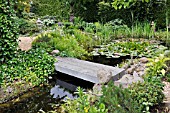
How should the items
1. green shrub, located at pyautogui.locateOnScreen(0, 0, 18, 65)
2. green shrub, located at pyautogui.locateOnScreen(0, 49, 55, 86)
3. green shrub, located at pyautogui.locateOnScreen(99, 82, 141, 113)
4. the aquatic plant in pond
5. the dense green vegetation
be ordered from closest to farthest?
green shrub, located at pyautogui.locateOnScreen(99, 82, 141, 113)
the dense green vegetation
green shrub, located at pyautogui.locateOnScreen(0, 0, 18, 65)
green shrub, located at pyautogui.locateOnScreen(0, 49, 55, 86)
the aquatic plant in pond

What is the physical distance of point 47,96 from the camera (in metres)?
4.37

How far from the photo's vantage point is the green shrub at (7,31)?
4.36 m

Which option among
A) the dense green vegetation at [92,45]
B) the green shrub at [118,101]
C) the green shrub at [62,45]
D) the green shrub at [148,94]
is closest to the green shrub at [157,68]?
the dense green vegetation at [92,45]

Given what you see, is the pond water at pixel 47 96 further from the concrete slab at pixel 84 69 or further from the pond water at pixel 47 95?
the concrete slab at pixel 84 69

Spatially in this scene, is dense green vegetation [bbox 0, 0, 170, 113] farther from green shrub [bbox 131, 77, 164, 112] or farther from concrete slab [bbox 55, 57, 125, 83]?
concrete slab [bbox 55, 57, 125, 83]

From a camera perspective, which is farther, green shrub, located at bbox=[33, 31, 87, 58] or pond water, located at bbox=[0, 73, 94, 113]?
green shrub, located at bbox=[33, 31, 87, 58]

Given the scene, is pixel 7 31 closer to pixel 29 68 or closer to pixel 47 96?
pixel 29 68

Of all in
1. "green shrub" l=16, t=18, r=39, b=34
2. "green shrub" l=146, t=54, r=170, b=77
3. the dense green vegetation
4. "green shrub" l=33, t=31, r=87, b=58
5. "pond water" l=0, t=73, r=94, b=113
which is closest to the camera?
the dense green vegetation

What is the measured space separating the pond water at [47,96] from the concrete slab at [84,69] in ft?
0.48

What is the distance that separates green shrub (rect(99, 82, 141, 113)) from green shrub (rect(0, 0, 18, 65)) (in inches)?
94.0

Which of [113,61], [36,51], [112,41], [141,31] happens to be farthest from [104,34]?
[36,51]

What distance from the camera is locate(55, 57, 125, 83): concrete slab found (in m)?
4.61

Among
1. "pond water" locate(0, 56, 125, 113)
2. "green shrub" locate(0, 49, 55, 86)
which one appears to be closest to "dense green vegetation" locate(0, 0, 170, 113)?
"green shrub" locate(0, 49, 55, 86)

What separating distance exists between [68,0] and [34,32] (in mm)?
2869
